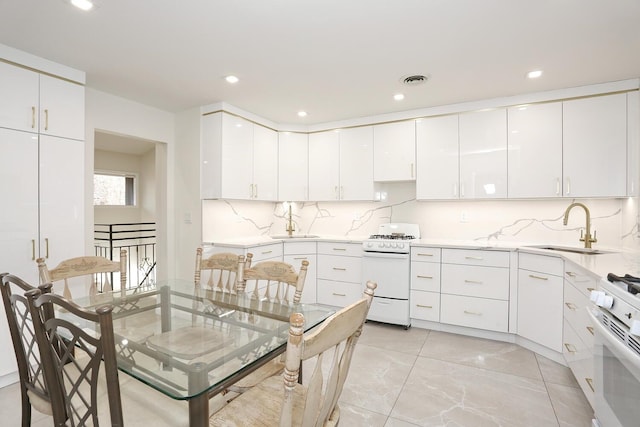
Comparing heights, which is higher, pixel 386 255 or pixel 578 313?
pixel 386 255

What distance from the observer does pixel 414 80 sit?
2838 millimetres

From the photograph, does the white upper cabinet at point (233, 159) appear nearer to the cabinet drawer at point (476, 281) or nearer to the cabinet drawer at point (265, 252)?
the cabinet drawer at point (265, 252)

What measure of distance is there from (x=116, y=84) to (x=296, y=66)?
1.72 metres

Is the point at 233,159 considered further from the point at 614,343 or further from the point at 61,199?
the point at 614,343

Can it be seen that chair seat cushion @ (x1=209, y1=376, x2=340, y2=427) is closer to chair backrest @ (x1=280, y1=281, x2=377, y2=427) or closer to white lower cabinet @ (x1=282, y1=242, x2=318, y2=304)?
chair backrest @ (x1=280, y1=281, x2=377, y2=427)

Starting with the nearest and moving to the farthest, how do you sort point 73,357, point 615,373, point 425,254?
point 73,357 < point 615,373 < point 425,254

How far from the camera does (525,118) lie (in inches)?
124

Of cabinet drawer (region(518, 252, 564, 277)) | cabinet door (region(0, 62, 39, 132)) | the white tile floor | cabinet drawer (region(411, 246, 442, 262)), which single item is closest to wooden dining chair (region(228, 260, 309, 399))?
the white tile floor

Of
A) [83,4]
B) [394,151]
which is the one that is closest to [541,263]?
[394,151]

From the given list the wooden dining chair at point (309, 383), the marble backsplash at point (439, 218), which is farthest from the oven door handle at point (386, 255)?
the wooden dining chair at point (309, 383)

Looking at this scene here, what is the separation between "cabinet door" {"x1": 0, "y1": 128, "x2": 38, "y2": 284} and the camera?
2230 mm

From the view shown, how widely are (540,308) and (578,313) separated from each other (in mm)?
588

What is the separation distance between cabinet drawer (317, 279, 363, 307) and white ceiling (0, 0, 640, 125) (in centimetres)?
212

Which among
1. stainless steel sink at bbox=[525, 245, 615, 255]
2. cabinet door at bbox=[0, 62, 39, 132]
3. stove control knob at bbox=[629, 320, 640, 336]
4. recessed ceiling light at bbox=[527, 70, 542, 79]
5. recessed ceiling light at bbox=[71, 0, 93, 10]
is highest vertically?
recessed ceiling light at bbox=[527, 70, 542, 79]
